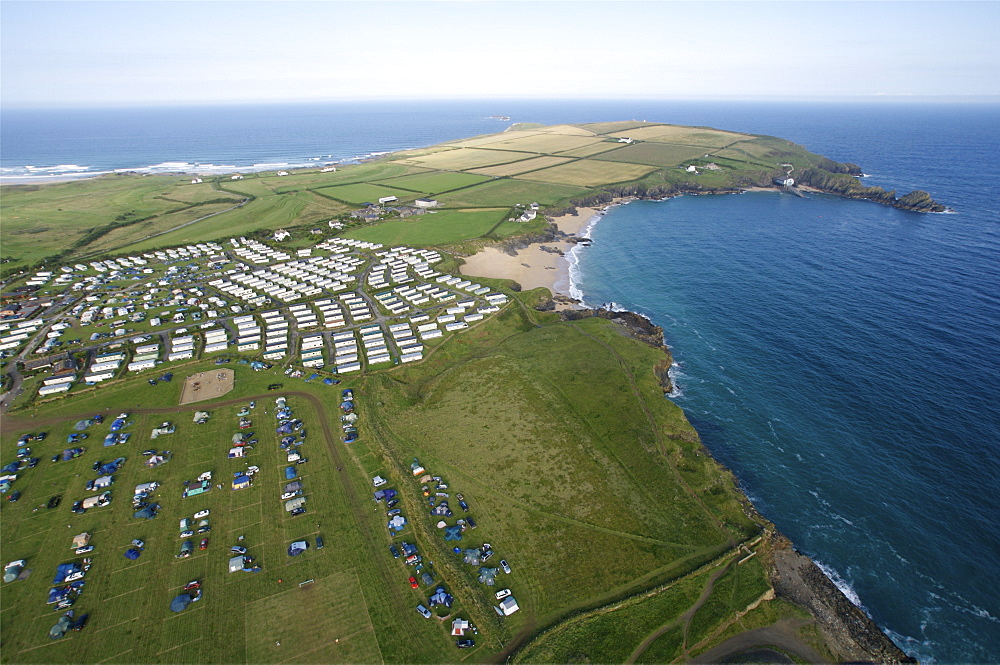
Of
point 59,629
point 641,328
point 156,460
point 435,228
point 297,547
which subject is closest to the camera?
point 59,629

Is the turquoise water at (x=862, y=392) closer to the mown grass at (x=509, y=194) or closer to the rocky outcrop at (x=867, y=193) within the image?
the rocky outcrop at (x=867, y=193)

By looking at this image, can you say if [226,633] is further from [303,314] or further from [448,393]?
[303,314]

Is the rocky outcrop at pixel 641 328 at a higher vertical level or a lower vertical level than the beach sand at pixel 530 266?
→ lower

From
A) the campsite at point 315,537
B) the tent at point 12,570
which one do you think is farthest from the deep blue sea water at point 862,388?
the tent at point 12,570

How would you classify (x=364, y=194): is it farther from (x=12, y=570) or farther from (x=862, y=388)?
(x=862, y=388)

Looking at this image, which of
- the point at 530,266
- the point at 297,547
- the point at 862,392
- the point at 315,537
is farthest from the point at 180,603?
the point at 530,266

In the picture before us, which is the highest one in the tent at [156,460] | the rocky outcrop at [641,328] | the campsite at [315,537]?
the rocky outcrop at [641,328]

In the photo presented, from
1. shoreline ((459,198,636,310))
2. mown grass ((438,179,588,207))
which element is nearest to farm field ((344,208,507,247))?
mown grass ((438,179,588,207))
